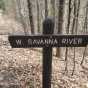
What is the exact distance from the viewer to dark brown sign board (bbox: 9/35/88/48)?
9.82 ft

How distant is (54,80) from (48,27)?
2245mm

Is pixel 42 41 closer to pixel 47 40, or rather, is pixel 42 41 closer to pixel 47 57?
pixel 47 40

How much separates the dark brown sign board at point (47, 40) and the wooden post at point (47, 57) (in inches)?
3.5

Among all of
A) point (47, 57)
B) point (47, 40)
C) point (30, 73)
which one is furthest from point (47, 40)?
point (30, 73)

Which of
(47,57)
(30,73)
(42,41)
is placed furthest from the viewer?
(30,73)

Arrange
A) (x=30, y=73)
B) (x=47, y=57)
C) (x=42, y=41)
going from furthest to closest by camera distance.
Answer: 1. (x=30, y=73)
2. (x=47, y=57)
3. (x=42, y=41)

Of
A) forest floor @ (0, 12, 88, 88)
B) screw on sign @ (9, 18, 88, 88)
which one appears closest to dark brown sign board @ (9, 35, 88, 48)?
screw on sign @ (9, 18, 88, 88)

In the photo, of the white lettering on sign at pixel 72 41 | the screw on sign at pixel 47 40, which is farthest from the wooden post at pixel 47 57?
the white lettering on sign at pixel 72 41

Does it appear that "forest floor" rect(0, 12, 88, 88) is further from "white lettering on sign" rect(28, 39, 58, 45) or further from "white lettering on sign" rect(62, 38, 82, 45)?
"white lettering on sign" rect(62, 38, 82, 45)

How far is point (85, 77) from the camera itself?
5836 millimetres

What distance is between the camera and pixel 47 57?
10.4 ft

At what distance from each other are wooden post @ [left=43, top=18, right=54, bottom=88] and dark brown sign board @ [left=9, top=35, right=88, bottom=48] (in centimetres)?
9

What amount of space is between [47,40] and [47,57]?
0.97 ft

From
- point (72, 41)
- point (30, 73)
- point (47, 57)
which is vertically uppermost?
point (72, 41)
